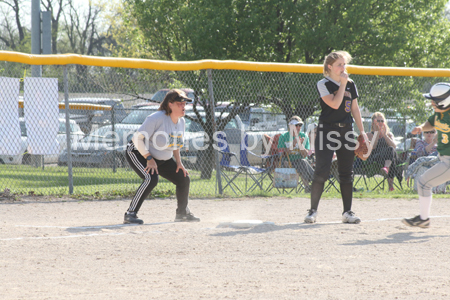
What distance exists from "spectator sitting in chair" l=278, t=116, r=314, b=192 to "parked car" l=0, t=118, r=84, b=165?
368cm

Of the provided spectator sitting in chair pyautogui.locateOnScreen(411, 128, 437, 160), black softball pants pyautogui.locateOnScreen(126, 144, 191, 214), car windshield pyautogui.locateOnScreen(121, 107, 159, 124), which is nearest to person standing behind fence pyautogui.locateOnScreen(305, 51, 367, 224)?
black softball pants pyautogui.locateOnScreen(126, 144, 191, 214)

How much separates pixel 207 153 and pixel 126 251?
533cm

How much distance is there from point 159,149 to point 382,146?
5.61 meters

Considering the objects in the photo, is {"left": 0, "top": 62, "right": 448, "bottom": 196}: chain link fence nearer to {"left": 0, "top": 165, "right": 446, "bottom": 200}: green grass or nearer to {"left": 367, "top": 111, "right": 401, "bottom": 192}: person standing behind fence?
{"left": 0, "top": 165, "right": 446, "bottom": 200}: green grass

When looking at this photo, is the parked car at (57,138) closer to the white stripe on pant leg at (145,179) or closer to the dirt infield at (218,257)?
the dirt infield at (218,257)

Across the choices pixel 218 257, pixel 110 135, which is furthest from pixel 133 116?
pixel 218 257

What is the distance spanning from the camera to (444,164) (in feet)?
19.4

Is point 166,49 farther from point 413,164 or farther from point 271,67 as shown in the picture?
point 413,164

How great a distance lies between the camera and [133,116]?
11219 millimetres

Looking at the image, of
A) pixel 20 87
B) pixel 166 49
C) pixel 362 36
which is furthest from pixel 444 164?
pixel 166 49

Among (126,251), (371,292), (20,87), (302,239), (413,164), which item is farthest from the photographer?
(413,164)

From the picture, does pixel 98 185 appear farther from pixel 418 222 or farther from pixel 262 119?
pixel 418 222

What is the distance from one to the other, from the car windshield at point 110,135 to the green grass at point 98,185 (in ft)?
3.11

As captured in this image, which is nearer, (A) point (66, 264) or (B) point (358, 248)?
(A) point (66, 264)
